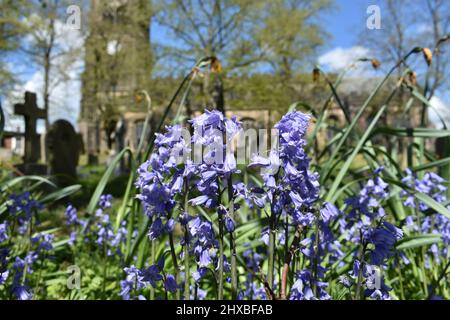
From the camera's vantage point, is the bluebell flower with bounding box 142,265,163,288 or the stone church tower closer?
the bluebell flower with bounding box 142,265,163,288

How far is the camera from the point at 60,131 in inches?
431

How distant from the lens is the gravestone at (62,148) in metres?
10.8

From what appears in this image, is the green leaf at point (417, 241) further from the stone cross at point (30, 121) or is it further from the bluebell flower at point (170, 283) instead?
the stone cross at point (30, 121)

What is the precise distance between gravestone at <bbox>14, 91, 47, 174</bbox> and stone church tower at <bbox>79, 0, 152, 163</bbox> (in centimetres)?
1161

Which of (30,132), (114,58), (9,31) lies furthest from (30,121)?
(114,58)

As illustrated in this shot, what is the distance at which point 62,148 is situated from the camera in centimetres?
1099

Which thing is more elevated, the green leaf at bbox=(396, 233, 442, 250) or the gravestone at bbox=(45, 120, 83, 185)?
the gravestone at bbox=(45, 120, 83, 185)

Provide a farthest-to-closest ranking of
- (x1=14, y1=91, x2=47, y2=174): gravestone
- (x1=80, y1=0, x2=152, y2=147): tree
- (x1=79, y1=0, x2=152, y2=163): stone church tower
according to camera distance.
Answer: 1. (x1=80, y1=0, x2=152, y2=147): tree
2. (x1=79, y1=0, x2=152, y2=163): stone church tower
3. (x1=14, y1=91, x2=47, y2=174): gravestone

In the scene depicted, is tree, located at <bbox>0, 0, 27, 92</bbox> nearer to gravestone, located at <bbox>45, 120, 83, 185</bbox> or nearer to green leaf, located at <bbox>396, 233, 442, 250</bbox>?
gravestone, located at <bbox>45, 120, 83, 185</bbox>

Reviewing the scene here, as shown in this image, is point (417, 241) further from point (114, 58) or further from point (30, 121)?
point (114, 58)

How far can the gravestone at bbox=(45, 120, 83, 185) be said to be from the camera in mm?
10781

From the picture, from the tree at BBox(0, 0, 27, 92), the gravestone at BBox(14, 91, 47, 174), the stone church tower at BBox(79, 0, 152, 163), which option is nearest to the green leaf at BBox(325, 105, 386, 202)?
the gravestone at BBox(14, 91, 47, 174)
